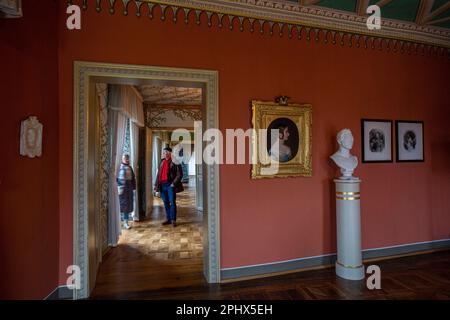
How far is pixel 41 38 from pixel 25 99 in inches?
23.8

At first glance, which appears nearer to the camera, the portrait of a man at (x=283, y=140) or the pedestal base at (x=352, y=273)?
the pedestal base at (x=352, y=273)

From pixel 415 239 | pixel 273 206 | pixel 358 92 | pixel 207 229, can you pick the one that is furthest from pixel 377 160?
pixel 207 229

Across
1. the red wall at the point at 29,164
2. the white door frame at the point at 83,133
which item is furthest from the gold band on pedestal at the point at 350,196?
the red wall at the point at 29,164

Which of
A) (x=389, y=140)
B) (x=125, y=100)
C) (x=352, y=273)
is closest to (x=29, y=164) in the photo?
(x=125, y=100)

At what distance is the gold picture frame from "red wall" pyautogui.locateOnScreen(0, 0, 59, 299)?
208 cm

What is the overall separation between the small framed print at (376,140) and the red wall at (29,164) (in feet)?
12.3

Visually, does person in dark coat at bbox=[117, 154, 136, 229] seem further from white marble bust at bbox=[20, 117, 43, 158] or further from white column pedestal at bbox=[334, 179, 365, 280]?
white column pedestal at bbox=[334, 179, 365, 280]

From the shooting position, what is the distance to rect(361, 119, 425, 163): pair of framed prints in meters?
3.44

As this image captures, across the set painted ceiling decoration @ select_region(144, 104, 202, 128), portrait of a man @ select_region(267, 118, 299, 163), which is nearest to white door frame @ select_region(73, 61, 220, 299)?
portrait of a man @ select_region(267, 118, 299, 163)

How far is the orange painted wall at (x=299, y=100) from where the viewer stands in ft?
8.38

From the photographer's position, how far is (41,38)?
2.16 m

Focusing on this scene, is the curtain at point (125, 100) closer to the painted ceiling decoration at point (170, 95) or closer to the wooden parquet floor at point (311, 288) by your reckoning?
the painted ceiling decoration at point (170, 95)

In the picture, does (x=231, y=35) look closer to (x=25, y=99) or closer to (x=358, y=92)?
(x=358, y=92)

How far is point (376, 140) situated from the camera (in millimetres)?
3465
